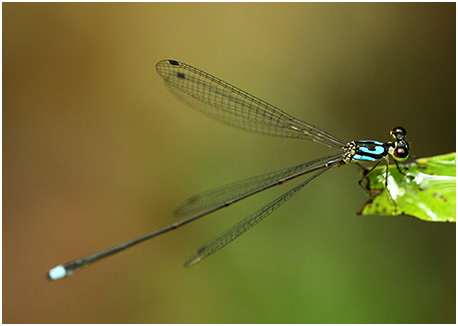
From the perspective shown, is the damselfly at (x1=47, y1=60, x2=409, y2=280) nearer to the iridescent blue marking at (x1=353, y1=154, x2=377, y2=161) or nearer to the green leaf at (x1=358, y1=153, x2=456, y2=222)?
the iridescent blue marking at (x1=353, y1=154, x2=377, y2=161)

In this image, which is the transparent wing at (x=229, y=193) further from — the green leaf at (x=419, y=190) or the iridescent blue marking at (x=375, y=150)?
the green leaf at (x=419, y=190)

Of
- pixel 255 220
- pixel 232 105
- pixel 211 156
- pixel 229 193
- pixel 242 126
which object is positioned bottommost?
pixel 255 220

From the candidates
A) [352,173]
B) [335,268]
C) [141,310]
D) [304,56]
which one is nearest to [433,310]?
[335,268]

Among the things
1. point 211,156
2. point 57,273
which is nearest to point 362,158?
point 57,273

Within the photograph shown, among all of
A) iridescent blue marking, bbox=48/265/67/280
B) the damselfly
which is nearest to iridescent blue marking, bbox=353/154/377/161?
the damselfly

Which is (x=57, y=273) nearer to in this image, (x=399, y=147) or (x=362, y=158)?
(x=362, y=158)

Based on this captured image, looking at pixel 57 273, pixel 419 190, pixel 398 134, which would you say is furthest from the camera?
pixel 398 134

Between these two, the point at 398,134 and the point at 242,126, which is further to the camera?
the point at 242,126
